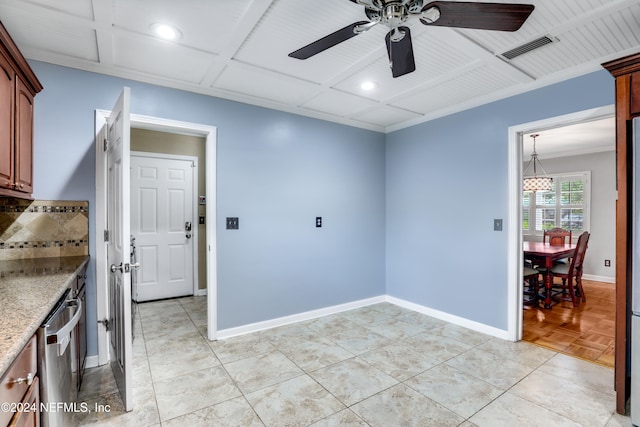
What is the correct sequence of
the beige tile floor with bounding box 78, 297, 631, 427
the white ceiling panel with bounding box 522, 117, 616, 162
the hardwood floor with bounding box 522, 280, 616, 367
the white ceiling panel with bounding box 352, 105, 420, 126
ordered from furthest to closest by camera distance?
the white ceiling panel with bounding box 522, 117, 616, 162
the white ceiling panel with bounding box 352, 105, 420, 126
the hardwood floor with bounding box 522, 280, 616, 367
the beige tile floor with bounding box 78, 297, 631, 427

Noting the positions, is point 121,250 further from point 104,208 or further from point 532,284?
point 532,284

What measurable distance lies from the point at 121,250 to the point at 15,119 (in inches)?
38.5

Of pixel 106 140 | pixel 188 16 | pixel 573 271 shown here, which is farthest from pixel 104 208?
pixel 573 271

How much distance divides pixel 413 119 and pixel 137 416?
3.73 meters

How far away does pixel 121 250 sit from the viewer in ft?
6.56

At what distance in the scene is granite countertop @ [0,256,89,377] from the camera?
0.97 meters

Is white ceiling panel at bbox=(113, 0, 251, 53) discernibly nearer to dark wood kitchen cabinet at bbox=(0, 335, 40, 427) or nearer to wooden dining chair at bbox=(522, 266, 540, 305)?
dark wood kitchen cabinet at bbox=(0, 335, 40, 427)

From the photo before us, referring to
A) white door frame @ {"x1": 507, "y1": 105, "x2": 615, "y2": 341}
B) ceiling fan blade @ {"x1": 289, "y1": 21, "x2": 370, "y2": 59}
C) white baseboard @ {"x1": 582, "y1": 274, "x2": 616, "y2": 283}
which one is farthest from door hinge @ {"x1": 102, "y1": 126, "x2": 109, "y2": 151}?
white baseboard @ {"x1": 582, "y1": 274, "x2": 616, "y2": 283}

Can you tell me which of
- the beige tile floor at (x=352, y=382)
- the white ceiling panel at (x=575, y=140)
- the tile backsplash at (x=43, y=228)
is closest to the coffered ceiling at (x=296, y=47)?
the tile backsplash at (x=43, y=228)

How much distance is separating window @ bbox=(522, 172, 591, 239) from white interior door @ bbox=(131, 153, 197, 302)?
21.7ft

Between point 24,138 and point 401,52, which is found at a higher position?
point 401,52

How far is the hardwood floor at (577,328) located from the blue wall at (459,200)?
0.50 meters

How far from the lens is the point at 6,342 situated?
943 millimetres

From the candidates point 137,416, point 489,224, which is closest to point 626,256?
point 489,224
